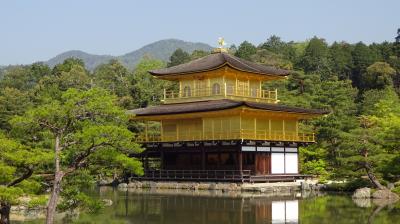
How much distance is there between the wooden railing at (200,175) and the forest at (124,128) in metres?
2.67

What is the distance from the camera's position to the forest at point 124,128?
17.9 meters

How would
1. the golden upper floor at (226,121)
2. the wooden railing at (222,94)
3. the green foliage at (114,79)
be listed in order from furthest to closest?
the green foliage at (114,79) < the wooden railing at (222,94) < the golden upper floor at (226,121)

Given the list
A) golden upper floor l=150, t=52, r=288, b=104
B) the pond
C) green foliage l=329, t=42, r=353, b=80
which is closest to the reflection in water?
the pond

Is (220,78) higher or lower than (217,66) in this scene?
lower

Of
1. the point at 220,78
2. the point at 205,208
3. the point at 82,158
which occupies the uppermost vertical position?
the point at 220,78

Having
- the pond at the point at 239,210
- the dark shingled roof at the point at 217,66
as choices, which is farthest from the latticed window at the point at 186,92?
the pond at the point at 239,210

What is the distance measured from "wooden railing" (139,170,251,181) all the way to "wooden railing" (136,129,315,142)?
2.27 metres

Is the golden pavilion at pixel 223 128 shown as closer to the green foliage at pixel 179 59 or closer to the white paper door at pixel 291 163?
the white paper door at pixel 291 163

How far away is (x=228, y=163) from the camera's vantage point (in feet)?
146

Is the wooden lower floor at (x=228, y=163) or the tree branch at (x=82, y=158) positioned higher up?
the tree branch at (x=82, y=158)

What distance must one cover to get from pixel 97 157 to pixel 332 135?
33.1m

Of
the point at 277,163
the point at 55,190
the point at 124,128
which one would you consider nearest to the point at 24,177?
the point at 55,190

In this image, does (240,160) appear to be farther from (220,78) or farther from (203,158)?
(220,78)

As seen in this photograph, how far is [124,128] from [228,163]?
26.5 metres
